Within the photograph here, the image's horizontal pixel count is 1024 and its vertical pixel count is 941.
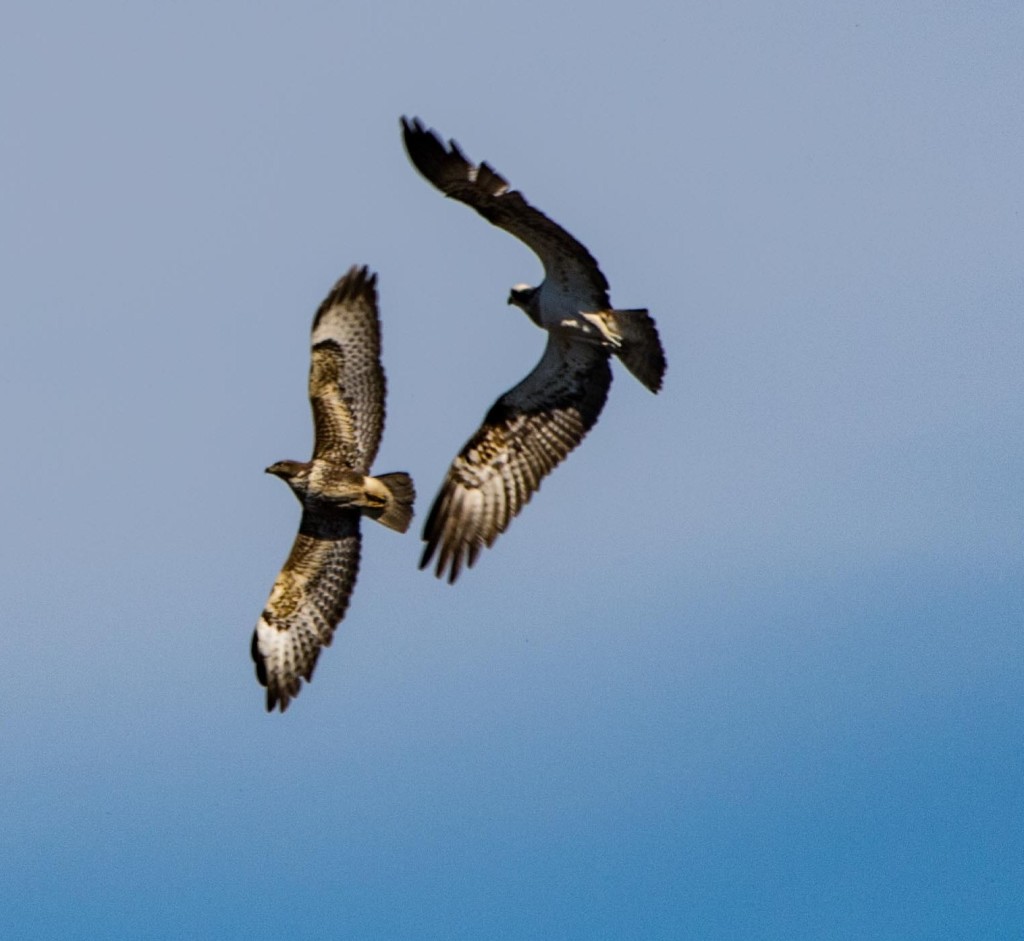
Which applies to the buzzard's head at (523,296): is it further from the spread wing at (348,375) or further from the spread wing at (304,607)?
the spread wing at (304,607)

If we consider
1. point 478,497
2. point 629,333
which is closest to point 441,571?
point 478,497

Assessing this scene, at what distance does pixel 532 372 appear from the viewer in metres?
22.4

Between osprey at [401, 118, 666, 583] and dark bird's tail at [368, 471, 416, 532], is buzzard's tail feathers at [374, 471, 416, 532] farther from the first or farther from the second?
osprey at [401, 118, 666, 583]

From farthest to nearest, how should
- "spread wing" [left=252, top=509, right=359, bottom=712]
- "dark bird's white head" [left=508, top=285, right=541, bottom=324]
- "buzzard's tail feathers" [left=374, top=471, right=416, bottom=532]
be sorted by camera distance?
"spread wing" [left=252, top=509, right=359, bottom=712]
"buzzard's tail feathers" [left=374, top=471, right=416, bottom=532]
"dark bird's white head" [left=508, top=285, right=541, bottom=324]

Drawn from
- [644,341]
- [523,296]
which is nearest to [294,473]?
[523,296]

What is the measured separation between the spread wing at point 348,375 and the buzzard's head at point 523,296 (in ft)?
6.85

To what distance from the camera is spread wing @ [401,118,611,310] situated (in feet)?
68.3

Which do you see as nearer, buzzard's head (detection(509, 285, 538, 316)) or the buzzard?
buzzard's head (detection(509, 285, 538, 316))

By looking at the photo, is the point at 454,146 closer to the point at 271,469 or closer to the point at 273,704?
the point at 271,469

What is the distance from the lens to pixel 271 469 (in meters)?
23.2

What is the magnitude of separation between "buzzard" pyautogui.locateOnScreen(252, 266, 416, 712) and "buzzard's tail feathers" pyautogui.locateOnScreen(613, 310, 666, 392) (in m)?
2.42

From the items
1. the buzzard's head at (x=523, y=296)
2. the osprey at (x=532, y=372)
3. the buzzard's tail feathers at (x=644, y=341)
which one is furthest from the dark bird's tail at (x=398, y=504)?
the buzzard's tail feathers at (x=644, y=341)

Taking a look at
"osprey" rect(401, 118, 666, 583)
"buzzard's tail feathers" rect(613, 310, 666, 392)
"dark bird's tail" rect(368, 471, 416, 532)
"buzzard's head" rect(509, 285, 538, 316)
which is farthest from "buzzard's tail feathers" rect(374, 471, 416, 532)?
"buzzard's tail feathers" rect(613, 310, 666, 392)

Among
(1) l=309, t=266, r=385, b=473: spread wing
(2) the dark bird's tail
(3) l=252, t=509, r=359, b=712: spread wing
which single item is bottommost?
→ (3) l=252, t=509, r=359, b=712: spread wing
